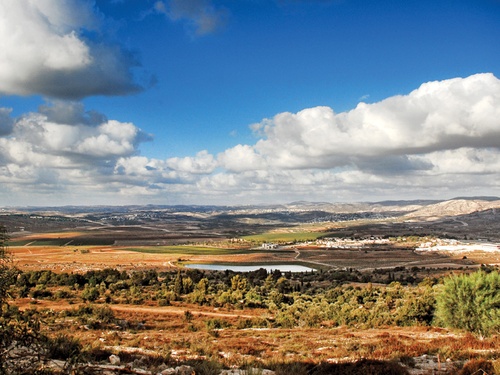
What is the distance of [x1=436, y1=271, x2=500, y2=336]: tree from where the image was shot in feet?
69.5

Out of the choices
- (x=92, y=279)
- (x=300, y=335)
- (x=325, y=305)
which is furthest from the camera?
(x=92, y=279)

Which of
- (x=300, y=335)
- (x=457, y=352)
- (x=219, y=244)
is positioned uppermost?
(x=457, y=352)

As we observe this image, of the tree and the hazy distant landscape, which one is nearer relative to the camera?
the hazy distant landscape

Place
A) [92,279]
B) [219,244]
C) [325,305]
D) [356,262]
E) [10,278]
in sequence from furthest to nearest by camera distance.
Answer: [219,244]
[356,262]
[92,279]
[325,305]
[10,278]

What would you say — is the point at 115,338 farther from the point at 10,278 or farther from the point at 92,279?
the point at 92,279

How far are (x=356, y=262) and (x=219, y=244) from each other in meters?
72.9

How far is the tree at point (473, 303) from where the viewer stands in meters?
21.2

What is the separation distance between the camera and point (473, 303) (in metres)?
22.1

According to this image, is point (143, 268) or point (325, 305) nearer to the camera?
point (325, 305)

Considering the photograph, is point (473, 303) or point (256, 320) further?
point (256, 320)

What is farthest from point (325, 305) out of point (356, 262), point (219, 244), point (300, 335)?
point (219, 244)

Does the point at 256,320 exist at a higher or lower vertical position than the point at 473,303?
lower

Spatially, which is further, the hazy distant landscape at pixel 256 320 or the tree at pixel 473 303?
the tree at pixel 473 303

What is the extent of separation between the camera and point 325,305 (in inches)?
1571
